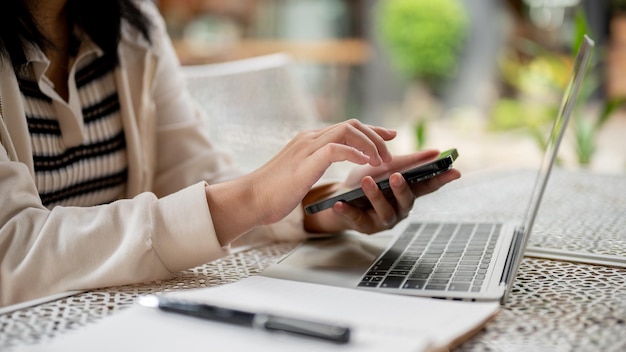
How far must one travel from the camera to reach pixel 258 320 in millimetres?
464

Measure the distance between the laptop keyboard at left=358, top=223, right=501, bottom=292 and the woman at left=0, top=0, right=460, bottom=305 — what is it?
0.19 ft

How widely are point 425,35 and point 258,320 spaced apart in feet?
18.7

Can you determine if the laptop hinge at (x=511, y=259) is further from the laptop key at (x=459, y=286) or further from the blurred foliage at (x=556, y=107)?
the blurred foliage at (x=556, y=107)

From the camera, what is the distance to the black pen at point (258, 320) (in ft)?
1.46

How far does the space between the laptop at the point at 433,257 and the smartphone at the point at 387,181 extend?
0.05 m

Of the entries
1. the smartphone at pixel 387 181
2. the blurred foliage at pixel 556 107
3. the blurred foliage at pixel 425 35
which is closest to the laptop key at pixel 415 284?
the smartphone at pixel 387 181

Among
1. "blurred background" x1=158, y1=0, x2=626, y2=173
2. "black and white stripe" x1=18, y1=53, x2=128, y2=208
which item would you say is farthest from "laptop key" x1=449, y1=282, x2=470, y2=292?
"blurred background" x1=158, y1=0, x2=626, y2=173

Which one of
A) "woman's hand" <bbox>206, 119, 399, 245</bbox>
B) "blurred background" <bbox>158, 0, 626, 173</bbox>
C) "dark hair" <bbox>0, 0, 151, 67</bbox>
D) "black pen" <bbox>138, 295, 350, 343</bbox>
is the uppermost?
"dark hair" <bbox>0, 0, 151, 67</bbox>

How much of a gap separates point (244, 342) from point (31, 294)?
29cm

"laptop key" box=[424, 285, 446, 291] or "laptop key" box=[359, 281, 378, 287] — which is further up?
"laptop key" box=[424, 285, 446, 291]

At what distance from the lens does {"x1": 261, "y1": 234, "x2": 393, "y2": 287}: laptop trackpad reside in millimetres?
667

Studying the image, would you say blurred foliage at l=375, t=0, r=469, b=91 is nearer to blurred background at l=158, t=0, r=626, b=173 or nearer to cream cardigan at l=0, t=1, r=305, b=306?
blurred background at l=158, t=0, r=626, b=173

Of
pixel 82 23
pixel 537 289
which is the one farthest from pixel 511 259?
pixel 82 23

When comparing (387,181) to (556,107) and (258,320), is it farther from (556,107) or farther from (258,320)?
(556,107)
